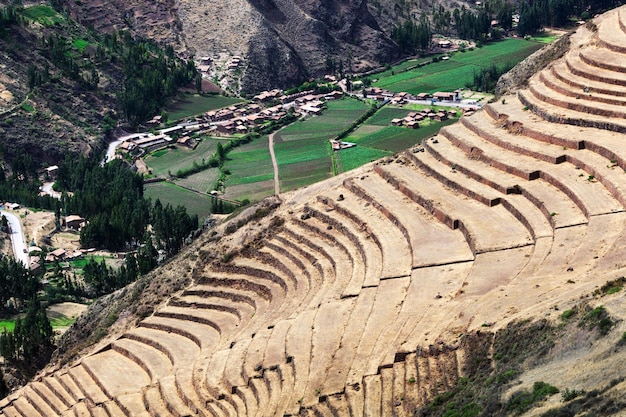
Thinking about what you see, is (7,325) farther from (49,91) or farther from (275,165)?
(49,91)

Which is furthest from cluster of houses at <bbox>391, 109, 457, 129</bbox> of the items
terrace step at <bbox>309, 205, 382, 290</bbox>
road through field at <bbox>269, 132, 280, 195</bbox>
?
terrace step at <bbox>309, 205, 382, 290</bbox>

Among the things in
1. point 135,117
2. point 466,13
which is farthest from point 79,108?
point 466,13

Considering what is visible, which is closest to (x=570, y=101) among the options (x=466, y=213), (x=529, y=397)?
(x=466, y=213)

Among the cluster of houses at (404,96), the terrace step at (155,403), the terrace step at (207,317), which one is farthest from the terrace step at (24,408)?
the cluster of houses at (404,96)

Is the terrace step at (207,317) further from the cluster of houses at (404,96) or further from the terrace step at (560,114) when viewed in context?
the cluster of houses at (404,96)

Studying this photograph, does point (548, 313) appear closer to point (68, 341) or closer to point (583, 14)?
point (68, 341)

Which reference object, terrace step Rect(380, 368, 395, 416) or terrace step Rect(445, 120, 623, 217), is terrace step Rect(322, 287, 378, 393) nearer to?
terrace step Rect(380, 368, 395, 416)

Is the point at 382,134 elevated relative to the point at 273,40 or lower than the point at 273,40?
lower
